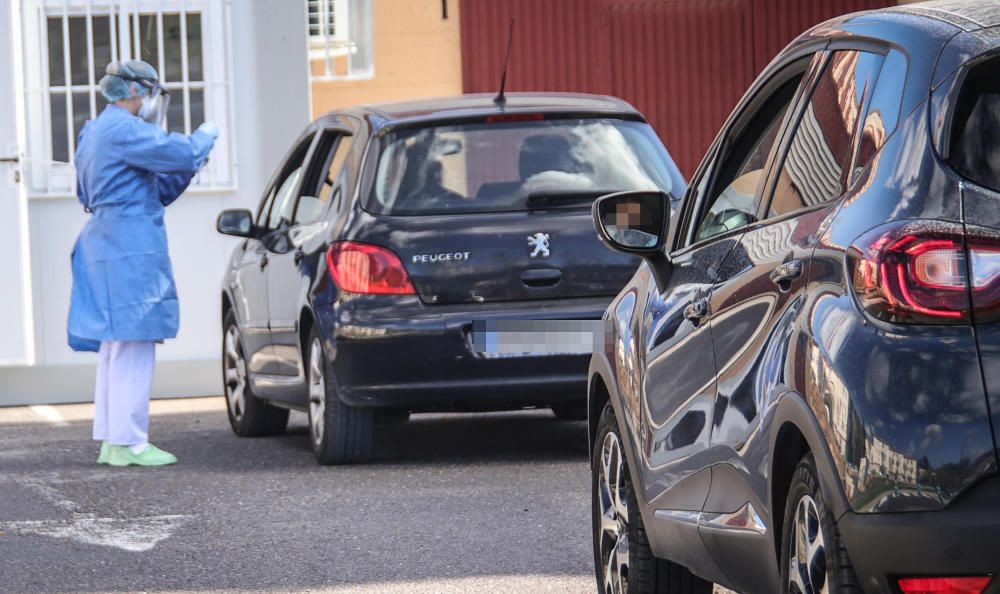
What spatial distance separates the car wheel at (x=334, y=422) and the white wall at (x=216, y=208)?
4435mm

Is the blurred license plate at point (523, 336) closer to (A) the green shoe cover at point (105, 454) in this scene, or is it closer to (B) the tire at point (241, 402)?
(A) the green shoe cover at point (105, 454)

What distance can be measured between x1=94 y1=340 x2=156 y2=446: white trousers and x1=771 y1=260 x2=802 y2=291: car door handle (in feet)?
21.3

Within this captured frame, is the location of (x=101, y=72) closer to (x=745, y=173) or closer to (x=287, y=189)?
(x=287, y=189)

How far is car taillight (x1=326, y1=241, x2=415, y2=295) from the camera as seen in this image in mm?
8672

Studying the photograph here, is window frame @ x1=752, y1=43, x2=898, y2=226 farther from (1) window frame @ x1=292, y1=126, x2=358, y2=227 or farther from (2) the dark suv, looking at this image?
(1) window frame @ x1=292, y1=126, x2=358, y2=227

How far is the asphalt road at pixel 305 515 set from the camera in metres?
6.37

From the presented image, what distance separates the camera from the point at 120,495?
28.1ft

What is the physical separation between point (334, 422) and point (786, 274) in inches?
217

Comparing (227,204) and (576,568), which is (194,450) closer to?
(227,204)

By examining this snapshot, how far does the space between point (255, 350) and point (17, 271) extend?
10.4ft

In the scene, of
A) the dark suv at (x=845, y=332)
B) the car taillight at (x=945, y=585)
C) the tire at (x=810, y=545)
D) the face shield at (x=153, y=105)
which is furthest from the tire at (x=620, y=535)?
the face shield at (x=153, y=105)

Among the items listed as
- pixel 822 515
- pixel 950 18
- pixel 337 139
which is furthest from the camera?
pixel 337 139

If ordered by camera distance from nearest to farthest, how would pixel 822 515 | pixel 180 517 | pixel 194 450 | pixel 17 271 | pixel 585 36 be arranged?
pixel 822 515, pixel 180 517, pixel 194 450, pixel 17 271, pixel 585 36

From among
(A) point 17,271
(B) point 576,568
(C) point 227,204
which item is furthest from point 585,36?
(B) point 576,568
